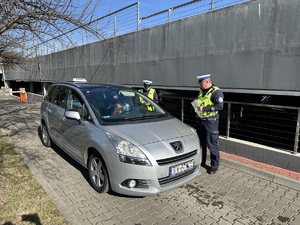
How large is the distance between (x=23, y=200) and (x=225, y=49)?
4.90 metres

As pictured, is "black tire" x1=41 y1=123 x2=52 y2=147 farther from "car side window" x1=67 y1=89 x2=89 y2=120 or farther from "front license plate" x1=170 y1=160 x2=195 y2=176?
"front license plate" x1=170 y1=160 x2=195 y2=176

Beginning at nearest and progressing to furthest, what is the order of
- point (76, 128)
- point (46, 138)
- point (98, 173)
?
point (98, 173) < point (76, 128) < point (46, 138)

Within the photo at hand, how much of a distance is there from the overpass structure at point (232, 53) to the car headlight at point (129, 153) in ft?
9.38

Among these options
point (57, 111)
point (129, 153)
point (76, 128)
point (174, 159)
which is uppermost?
point (57, 111)

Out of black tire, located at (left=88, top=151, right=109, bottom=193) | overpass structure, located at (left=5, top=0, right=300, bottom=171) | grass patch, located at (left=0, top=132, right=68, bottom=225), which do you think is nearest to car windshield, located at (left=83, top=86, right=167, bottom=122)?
black tire, located at (left=88, top=151, right=109, bottom=193)

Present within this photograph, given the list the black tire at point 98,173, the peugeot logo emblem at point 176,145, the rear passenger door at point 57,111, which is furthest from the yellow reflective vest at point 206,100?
the rear passenger door at point 57,111

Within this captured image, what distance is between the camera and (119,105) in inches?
148

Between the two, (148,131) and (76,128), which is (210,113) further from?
(76,128)

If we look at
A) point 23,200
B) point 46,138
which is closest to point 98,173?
point 23,200

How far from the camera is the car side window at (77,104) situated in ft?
11.9

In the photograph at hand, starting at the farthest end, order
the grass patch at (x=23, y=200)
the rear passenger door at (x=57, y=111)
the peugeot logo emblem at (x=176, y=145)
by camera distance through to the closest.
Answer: the rear passenger door at (x=57, y=111)
the peugeot logo emblem at (x=176, y=145)
the grass patch at (x=23, y=200)

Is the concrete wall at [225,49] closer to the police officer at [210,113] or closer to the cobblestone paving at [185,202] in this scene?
the police officer at [210,113]

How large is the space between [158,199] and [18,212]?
187 centimetres

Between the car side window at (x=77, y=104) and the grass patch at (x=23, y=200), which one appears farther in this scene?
the car side window at (x=77, y=104)
